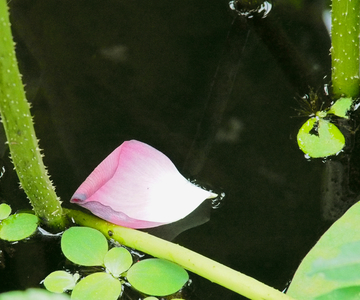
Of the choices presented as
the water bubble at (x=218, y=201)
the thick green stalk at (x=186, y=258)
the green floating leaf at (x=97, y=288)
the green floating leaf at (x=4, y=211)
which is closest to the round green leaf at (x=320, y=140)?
the water bubble at (x=218, y=201)

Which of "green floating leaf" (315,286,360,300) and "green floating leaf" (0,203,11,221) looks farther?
"green floating leaf" (0,203,11,221)

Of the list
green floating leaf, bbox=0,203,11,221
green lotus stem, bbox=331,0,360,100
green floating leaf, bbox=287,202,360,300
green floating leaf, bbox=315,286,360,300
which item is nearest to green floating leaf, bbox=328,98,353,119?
green lotus stem, bbox=331,0,360,100

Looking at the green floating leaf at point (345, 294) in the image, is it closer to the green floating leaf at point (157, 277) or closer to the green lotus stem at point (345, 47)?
the green floating leaf at point (157, 277)

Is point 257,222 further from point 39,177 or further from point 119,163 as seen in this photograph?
point 39,177

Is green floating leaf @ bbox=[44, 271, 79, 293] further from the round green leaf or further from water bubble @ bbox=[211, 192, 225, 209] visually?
the round green leaf

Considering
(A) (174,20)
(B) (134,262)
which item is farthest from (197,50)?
(B) (134,262)
